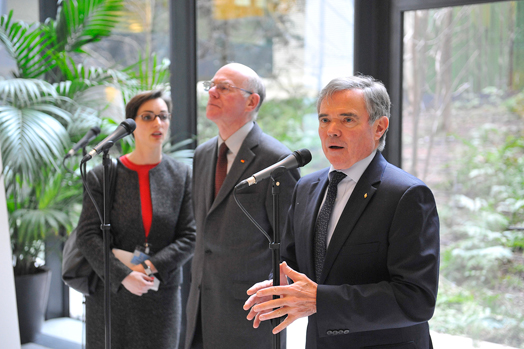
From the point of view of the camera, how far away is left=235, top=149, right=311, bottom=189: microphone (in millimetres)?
1604

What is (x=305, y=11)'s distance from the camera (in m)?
3.14

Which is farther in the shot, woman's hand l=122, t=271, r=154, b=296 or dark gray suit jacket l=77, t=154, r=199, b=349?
dark gray suit jacket l=77, t=154, r=199, b=349

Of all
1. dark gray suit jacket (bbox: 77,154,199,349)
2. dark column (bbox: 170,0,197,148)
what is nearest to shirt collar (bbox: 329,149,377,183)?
dark gray suit jacket (bbox: 77,154,199,349)

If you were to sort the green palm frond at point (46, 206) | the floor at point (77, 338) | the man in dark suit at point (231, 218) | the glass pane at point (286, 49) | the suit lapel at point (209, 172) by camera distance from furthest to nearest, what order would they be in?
the green palm frond at point (46, 206), the glass pane at point (286, 49), the floor at point (77, 338), the suit lapel at point (209, 172), the man in dark suit at point (231, 218)

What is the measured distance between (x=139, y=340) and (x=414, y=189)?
1623 mm

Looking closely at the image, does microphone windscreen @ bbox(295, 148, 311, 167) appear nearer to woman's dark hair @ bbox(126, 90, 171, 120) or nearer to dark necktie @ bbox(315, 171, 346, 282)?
dark necktie @ bbox(315, 171, 346, 282)

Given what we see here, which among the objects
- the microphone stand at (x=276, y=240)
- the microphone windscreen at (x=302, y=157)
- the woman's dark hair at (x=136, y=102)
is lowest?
the microphone stand at (x=276, y=240)

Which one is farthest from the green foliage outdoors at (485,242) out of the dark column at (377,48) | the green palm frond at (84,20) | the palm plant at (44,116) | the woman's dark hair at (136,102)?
the green palm frond at (84,20)

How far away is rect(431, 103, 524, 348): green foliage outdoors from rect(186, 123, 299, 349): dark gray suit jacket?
1000 millimetres

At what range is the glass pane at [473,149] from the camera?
2.56m

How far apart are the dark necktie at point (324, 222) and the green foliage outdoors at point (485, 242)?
1.24m

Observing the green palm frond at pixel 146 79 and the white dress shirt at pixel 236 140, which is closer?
the white dress shirt at pixel 236 140

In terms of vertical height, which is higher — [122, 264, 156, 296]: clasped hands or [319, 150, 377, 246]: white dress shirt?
[319, 150, 377, 246]: white dress shirt

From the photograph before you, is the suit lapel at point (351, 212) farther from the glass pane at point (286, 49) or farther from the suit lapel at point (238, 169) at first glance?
the glass pane at point (286, 49)
